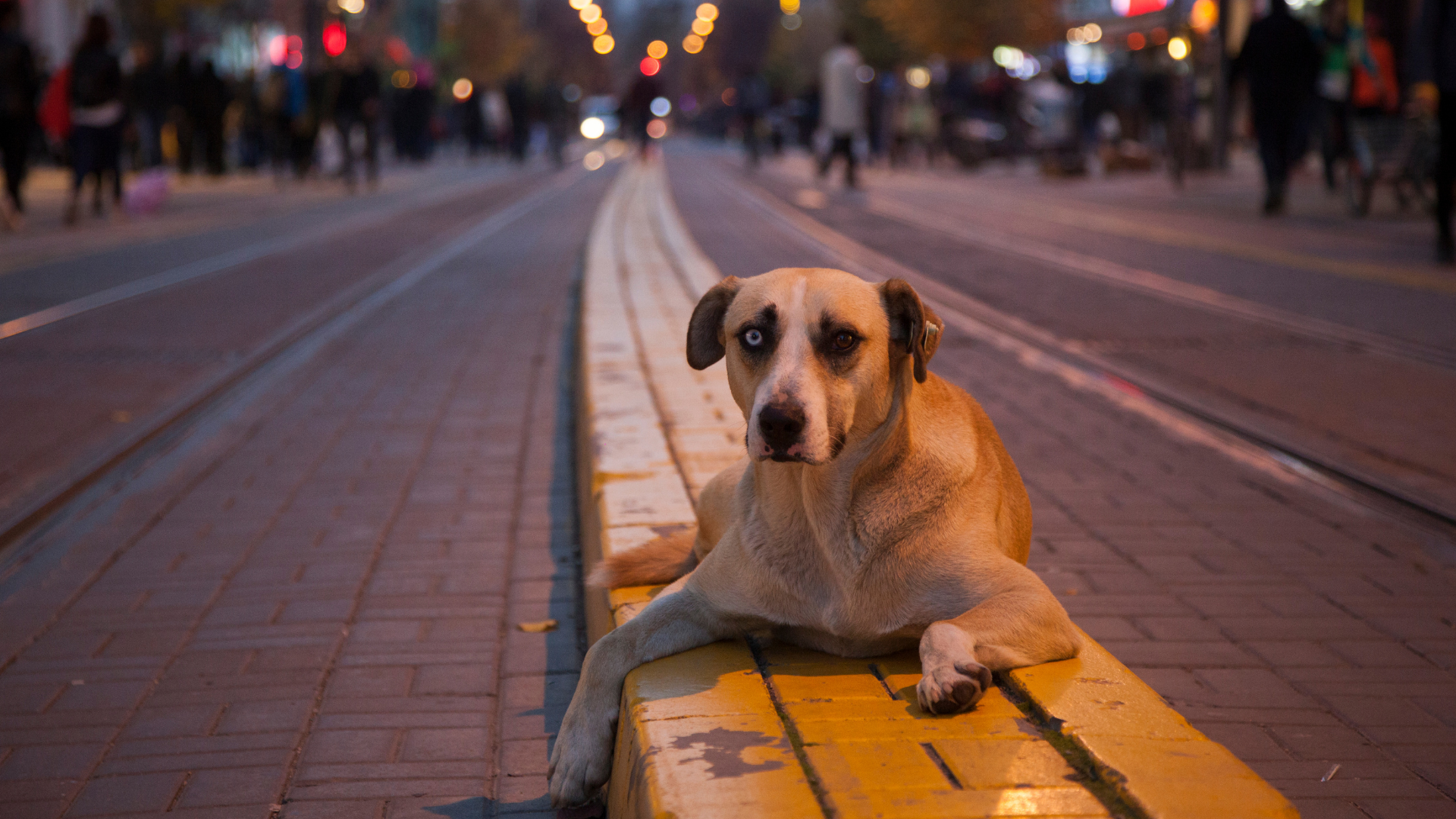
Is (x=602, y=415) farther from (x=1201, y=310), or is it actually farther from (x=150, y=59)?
(x=150, y=59)

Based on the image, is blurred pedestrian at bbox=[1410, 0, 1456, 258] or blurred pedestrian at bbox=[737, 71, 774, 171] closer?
blurred pedestrian at bbox=[1410, 0, 1456, 258]

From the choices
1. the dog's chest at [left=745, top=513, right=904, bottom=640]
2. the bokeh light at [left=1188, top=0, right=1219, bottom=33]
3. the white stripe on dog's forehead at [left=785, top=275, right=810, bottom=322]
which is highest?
the bokeh light at [left=1188, top=0, right=1219, bottom=33]

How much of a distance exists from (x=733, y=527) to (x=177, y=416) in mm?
4566

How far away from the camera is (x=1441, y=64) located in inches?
429

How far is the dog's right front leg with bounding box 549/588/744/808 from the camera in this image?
2949 millimetres

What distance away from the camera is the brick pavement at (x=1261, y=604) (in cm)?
317

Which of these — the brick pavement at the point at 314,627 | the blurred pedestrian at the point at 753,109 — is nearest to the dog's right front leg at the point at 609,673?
the brick pavement at the point at 314,627

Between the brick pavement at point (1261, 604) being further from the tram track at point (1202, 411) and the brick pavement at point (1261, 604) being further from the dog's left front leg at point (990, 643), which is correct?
the dog's left front leg at point (990, 643)

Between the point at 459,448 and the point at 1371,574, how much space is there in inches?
145

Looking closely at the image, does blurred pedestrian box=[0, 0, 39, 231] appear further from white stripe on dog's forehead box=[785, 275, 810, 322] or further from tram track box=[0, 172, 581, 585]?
white stripe on dog's forehead box=[785, 275, 810, 322]

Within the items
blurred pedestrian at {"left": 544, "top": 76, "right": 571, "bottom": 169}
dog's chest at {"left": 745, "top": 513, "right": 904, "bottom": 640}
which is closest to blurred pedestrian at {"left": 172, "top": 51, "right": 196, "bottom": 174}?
blurred pedestrian at {"left": 544, "top": 76, "right": 571, "bottom": 169}

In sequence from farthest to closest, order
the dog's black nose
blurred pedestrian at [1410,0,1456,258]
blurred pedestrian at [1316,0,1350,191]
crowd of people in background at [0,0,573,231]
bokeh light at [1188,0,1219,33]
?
1. bokeh light at [1188,0,1219,33]
2. blurred pedestrian at [1316,0,1350,191]
3. crowd of people in background at [0,0,573,231]
4. blurred pedestrian at [1410,0,1456,258]
5. the dog's black nose

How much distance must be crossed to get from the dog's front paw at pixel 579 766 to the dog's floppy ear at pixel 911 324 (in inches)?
39.5

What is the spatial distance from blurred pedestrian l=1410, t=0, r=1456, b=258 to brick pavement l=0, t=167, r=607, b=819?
24.7 feet
